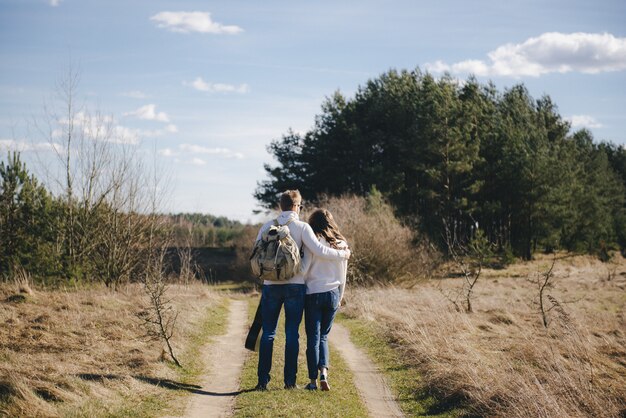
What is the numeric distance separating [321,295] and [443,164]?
29593mm

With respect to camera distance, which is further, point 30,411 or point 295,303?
point 295,303

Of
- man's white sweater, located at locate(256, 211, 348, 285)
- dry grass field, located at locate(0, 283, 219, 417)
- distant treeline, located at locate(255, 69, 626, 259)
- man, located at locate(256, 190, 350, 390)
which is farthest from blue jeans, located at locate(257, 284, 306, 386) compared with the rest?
distant treeline, located at locate(255, 69, 626, 259)

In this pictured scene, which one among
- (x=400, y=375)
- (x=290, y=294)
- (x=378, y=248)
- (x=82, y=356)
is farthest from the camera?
(x=378, y=248)

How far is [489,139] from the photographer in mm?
38781

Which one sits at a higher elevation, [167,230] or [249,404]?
[167,230]

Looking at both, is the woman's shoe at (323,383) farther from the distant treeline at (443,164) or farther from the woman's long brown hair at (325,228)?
the distant treeline at (443,164)

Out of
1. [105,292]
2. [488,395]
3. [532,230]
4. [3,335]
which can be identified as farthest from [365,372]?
[532,230]

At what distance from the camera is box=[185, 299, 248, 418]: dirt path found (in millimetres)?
6646

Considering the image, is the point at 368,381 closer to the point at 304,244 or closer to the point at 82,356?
the point at 304,244

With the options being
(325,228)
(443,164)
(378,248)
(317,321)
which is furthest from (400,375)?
(443,164)

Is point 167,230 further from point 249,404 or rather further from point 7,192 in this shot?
point 249,404

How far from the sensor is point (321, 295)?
682cm

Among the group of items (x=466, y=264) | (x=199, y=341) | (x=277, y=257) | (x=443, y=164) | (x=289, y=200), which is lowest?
(x=199, y=341)

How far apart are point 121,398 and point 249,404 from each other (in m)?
1.54
